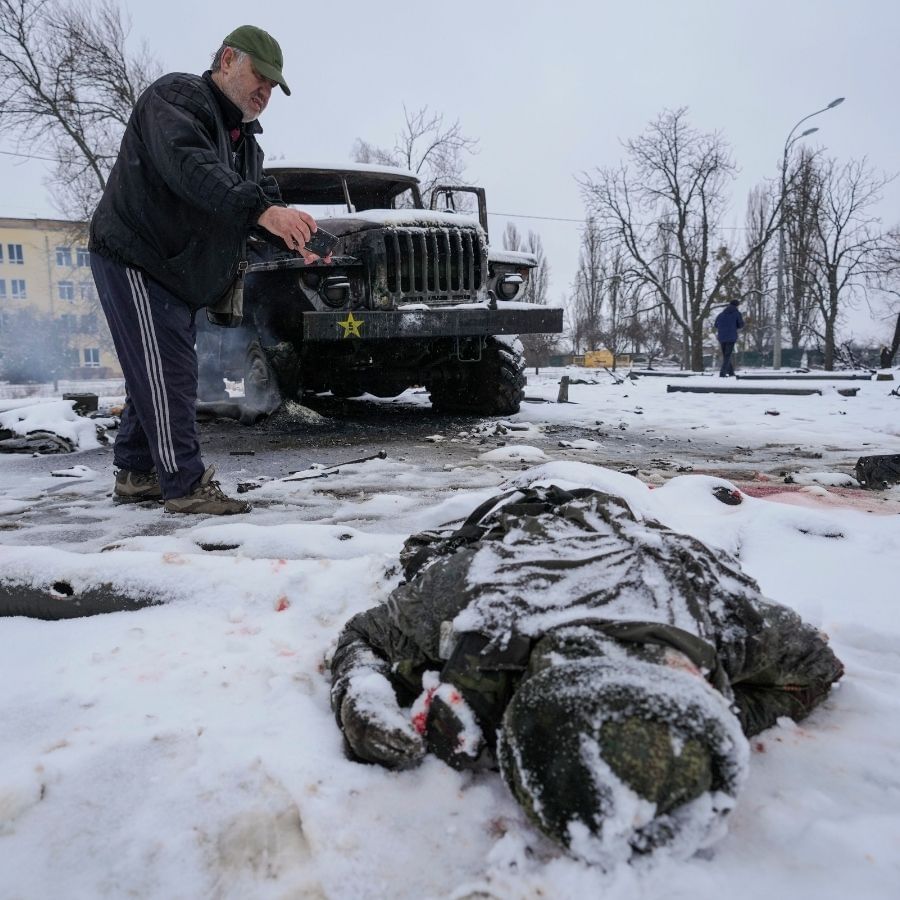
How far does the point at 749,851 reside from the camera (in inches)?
33.3

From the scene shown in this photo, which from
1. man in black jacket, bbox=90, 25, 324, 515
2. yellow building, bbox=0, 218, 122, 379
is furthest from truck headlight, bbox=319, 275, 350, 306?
yellow building, bbox=0, 218, 122, 379

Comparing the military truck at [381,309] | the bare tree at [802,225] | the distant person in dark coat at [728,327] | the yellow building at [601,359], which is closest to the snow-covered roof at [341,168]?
the military truck at [381,309]

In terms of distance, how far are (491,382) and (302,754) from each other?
5.05m

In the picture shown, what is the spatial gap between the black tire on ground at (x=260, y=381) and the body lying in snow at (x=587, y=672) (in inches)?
171

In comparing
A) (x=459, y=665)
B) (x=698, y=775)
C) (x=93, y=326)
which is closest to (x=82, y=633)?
(x=459, y=665)

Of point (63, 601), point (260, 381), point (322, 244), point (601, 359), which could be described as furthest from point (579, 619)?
point (601, 359)

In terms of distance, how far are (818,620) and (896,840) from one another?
678 mm

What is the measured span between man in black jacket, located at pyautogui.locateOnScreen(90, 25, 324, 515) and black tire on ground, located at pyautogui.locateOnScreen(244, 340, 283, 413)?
2742mm

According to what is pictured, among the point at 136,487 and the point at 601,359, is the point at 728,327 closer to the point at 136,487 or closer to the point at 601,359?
the point at 136,487

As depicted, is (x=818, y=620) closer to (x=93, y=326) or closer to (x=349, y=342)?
(x=349, y=342)

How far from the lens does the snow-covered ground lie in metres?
0.82

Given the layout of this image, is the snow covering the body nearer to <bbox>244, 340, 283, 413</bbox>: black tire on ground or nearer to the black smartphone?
the black smartphone

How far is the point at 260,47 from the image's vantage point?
2447 millimetres

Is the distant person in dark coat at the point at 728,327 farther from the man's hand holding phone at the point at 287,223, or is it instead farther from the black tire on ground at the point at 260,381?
the man's hand holding phone at the point at 287,223
